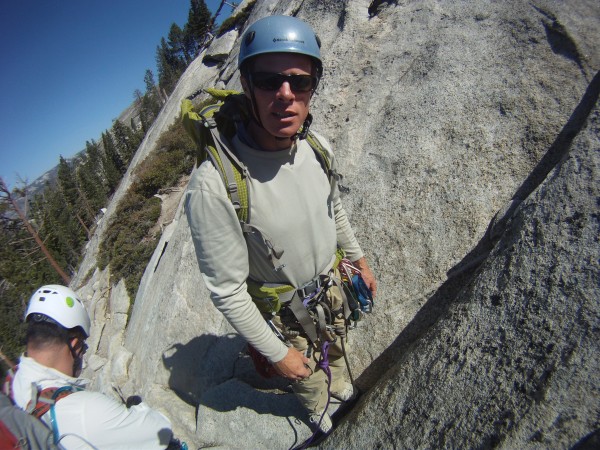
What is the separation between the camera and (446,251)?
4324mm

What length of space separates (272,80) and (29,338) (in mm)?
3159

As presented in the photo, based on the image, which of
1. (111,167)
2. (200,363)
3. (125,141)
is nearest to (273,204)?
(200,363)

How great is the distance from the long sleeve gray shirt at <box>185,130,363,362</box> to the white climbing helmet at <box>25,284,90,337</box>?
1955 mm

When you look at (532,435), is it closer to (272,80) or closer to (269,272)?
(269,272)

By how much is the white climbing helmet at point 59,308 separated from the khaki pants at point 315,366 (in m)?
2.16

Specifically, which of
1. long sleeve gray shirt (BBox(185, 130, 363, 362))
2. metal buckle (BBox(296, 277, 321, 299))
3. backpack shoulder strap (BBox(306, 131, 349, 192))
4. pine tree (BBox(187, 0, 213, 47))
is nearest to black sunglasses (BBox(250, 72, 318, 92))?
long sleeve gray shirt (BBox(185, 130, 363, 362))

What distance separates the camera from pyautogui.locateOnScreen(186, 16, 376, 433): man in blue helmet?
2.25 m

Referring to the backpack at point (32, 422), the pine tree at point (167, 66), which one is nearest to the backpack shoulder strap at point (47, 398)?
the backpack at point (32, 422)

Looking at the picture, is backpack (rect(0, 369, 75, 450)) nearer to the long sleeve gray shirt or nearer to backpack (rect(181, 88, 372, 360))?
the long sleeve gray shirt

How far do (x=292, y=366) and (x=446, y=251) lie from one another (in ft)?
9.04

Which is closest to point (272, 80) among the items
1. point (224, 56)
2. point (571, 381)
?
point (571, 381)

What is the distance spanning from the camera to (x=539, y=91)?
187 inches

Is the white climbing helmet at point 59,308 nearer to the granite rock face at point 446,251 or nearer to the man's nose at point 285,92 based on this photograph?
the granite rock face at point 446,251

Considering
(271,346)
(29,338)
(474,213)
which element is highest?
(29,338)
